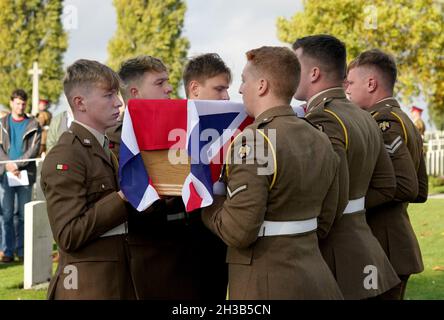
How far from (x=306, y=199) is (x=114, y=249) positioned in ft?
3.27

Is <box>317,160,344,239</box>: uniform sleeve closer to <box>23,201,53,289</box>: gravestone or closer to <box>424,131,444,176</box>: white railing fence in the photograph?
<box>23,201,53,289</box>: gravestone

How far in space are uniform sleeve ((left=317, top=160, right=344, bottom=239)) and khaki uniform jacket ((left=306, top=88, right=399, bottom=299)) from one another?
193mm

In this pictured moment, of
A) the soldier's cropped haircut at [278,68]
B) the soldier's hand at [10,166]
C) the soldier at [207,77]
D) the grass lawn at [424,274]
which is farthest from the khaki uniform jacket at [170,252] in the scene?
the soldier's hand at [10,166]

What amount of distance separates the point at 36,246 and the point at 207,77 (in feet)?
Answer: 13.2

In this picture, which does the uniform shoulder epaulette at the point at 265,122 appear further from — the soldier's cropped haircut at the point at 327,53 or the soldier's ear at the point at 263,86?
the soldier's cropped haircut at the point at 327,53

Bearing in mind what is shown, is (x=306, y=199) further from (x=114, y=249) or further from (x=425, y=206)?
(x=425, y=206)

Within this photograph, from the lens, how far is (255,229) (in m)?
3.55

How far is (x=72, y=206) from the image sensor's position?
371 cm

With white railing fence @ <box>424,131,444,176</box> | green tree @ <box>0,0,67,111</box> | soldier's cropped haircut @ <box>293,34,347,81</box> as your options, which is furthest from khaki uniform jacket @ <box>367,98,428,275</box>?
green tree @ <box>0,0,67,111</box>

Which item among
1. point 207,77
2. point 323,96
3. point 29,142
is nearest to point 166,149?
point 323,96

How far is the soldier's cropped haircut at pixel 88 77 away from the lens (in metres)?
3.98

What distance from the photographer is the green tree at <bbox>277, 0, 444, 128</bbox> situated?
28.6 metres

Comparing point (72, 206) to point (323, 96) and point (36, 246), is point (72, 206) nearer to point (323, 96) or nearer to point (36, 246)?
point (323, 96)

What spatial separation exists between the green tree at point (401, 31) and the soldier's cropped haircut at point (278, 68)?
25150 mm
